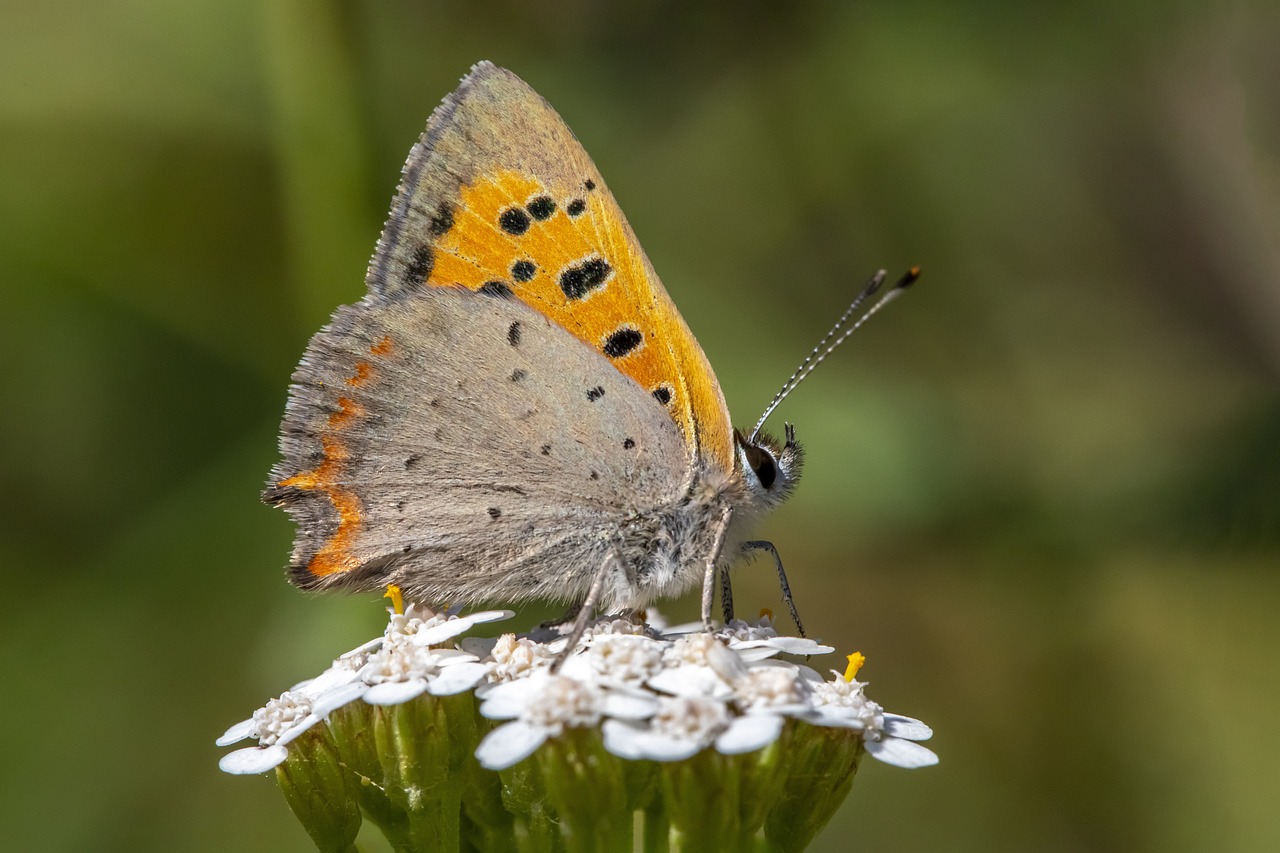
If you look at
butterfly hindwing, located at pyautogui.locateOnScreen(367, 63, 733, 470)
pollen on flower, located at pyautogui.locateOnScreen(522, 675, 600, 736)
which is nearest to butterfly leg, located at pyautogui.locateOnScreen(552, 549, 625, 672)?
pollen on flower, located at pyautogui.locateOnScreen(522, 675, 600, 736)

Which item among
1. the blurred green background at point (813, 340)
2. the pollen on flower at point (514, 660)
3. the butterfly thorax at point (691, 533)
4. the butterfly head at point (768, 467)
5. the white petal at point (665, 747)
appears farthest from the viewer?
the blurred green background at point (813, 340)

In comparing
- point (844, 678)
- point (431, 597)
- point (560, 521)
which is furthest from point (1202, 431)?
point (431, 597)

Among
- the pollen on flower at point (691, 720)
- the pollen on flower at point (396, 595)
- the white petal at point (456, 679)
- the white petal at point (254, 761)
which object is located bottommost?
the white petal at point (254, 761)

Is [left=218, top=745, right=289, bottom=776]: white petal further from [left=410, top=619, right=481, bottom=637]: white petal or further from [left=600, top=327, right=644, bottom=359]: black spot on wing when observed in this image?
[left=600, top=327, right=644, bottom=359]: black spot on wing

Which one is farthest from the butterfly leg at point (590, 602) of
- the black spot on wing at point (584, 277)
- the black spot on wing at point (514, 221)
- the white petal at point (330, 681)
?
the black spot on wing at point (514, 221)

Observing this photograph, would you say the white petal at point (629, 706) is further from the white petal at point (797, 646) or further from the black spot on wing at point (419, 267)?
the black spot on wing at point (419, 267)

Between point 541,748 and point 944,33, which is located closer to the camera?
point 541,748

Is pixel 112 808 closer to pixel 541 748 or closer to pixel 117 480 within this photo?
pixel 117 480
